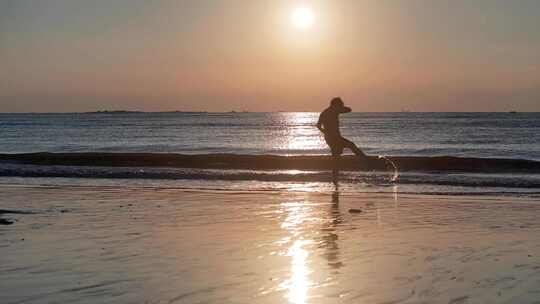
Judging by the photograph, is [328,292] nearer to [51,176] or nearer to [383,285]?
[383,285]

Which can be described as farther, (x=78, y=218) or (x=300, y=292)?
(x=78, y=218)

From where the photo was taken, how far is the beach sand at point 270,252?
6355 millimetres

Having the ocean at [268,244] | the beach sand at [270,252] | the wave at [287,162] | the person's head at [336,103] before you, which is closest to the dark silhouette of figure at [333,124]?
the person's head at [336,103]

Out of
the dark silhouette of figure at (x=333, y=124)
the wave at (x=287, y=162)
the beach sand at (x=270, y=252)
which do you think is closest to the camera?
the beach sand at (x=270, y=252)

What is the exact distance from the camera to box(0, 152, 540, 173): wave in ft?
84.1

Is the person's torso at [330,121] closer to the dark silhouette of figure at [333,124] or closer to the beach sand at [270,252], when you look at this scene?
the dark silhouette of figure at [333,124]

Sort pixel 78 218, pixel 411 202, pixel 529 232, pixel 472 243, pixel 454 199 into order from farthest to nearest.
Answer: pixel 454 199 < pixel 411 202 < pixel 78 218 < pixel 529 232 < pixel 472 243

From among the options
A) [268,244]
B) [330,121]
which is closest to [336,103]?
[330,121]

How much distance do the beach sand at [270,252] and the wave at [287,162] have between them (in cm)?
1219

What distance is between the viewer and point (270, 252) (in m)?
8.20

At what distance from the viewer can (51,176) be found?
2300 centimetres

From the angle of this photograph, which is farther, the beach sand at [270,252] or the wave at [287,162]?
the wave at [287,162]

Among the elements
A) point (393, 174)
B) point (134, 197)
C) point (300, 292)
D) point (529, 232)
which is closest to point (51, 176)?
point (134, 197)

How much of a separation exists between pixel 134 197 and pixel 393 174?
10080 millimetres
